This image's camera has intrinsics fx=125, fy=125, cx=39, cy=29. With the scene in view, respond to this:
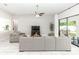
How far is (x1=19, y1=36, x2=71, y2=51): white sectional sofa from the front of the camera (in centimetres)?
679

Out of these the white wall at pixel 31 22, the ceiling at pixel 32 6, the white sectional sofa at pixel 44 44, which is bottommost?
the white sectional sofa at pixel 44 44

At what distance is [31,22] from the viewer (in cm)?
1504

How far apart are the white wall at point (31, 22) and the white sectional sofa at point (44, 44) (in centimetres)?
826

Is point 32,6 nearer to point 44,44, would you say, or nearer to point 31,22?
point 44,44

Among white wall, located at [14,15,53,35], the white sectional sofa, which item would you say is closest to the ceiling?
the white sectional sofa

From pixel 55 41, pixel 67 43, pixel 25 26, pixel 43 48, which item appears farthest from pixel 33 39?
pixel 25 26

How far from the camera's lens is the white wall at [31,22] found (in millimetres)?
15062

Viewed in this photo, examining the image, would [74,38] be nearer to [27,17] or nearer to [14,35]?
[14,35]

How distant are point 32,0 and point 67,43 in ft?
9.89

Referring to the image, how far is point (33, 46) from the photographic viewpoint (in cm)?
682

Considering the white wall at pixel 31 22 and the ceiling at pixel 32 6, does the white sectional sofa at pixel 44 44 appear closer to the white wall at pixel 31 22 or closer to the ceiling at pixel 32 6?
the ceiling at pixel 32 6

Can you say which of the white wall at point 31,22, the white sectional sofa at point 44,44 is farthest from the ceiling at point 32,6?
the white wall at point 31,22

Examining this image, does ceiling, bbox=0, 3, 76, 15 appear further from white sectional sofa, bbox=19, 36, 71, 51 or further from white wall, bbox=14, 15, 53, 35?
white wall, bbox=14, 15, 53, 35

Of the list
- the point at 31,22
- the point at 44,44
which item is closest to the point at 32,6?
the point at 44,44
